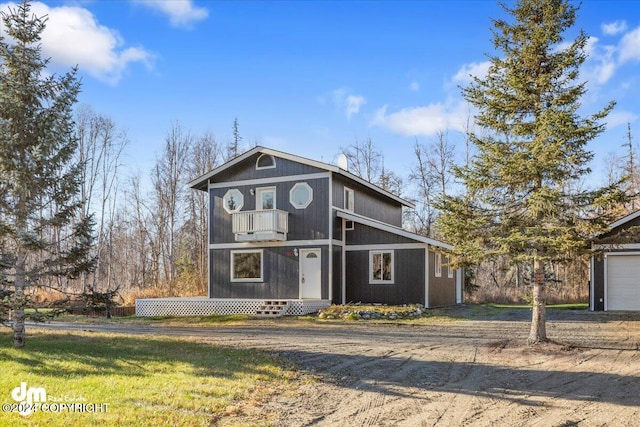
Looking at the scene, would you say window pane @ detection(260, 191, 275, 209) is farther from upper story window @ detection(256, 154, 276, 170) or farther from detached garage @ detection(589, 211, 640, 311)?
detached garage @ detection(589, 211, 640, 311)

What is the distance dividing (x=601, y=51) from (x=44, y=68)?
41.0 ft

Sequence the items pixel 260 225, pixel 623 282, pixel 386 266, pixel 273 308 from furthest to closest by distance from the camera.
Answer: pixel 386 266, pixel 260 225, pixel 273 308, pixel 623 282

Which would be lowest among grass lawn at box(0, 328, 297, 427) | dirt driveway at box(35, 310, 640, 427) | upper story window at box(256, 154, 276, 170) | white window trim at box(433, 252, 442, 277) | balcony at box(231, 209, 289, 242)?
dirt driveway at box(35, 310, 640, 427)

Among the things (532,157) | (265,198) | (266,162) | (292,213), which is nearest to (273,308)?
(292,213)

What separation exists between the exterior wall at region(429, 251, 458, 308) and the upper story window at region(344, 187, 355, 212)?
4.09 meters

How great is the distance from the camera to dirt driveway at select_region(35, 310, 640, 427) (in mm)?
6262

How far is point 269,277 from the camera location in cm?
2208

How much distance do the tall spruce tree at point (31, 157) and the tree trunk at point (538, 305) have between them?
30.9ft

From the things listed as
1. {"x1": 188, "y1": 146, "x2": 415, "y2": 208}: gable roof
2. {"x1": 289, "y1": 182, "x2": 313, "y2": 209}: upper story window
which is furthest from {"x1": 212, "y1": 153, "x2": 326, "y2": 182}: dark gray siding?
{"x1": 289, "y1": 182, "x2": 313, "y2": 209}: upper story window

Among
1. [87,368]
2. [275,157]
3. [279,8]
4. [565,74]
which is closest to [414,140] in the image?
[275,157]

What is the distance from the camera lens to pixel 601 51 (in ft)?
40.1

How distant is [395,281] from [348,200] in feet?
13.7

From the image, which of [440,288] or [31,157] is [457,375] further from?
[440,288]

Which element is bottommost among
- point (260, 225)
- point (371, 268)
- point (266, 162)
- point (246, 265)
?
point (371, 268)
